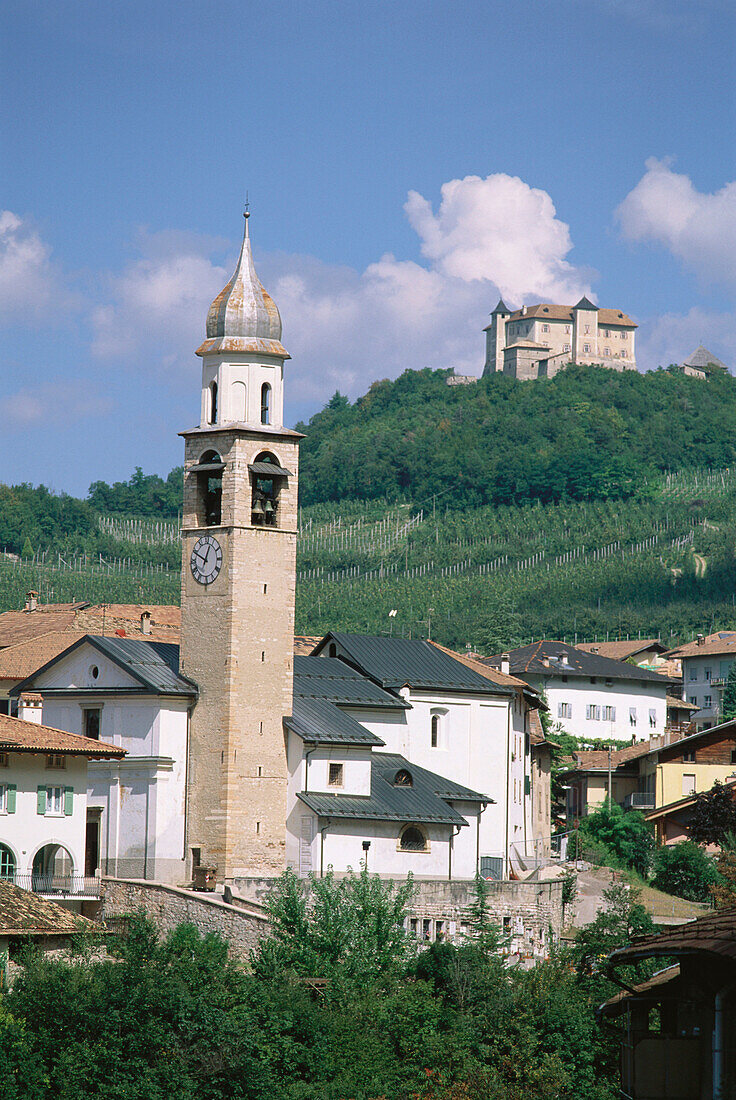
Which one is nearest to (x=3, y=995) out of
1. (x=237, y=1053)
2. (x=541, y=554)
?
(x=237, y=1053)

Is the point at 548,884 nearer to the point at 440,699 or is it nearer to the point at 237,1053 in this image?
the point at 440,699

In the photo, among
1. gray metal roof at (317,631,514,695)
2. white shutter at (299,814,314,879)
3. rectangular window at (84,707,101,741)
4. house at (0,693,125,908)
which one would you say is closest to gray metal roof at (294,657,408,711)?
gray metal roof at (317,631,514,695)

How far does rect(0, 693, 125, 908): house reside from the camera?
4853 centimetres

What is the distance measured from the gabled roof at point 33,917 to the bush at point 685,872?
25.7 m

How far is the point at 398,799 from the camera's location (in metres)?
58.9

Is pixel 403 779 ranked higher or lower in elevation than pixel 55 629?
lower

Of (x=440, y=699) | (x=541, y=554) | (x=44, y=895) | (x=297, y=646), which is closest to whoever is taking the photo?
(x=44, y=895)

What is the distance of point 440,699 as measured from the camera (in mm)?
66188

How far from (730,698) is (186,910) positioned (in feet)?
187

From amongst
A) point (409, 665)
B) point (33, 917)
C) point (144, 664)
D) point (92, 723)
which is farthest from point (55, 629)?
point (33, 917)

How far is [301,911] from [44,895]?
6747mm

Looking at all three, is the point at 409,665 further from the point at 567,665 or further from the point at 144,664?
the point at 567,665

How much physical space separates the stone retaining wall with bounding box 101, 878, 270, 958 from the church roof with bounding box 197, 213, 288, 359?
1737 centimetres

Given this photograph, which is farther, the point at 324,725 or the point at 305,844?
the point at 324,725
